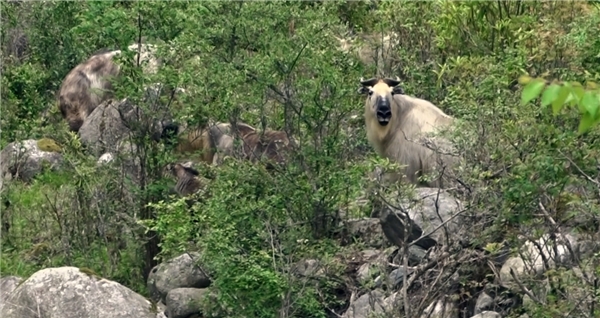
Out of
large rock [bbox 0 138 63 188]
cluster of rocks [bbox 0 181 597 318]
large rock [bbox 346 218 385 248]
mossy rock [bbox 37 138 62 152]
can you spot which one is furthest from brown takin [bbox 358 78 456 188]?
mossy rock [bbox 37 138 62 152]

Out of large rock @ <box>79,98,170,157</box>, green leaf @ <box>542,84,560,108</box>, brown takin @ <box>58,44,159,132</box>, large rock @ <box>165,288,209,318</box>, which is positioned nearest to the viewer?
green leaf @ <box>542,84,560,108</box>

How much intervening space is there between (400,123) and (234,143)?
151 cm

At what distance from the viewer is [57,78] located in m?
15.8

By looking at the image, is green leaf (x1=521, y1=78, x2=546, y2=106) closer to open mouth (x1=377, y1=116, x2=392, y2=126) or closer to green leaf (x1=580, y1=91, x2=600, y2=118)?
green leaf (x1=580, y1=91, x2=600, y2=118)

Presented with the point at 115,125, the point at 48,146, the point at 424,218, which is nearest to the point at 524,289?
the point at 424,218

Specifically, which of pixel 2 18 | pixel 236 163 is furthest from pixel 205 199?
pixel 2 18

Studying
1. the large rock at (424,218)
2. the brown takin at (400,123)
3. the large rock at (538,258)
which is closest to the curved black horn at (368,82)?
the brown takin at (400,123)

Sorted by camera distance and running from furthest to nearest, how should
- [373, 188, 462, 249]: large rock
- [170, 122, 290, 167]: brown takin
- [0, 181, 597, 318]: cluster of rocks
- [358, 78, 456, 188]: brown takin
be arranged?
[358, 78, 456, 188]: brown takin < [170, 122, 290, 167]: brown takin < [373, 188, 462, 249]: large rock < [0, 181, 597, 318]: cluster of rocks

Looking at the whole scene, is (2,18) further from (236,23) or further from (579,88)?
(579,88)

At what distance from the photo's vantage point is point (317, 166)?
994 centimetres

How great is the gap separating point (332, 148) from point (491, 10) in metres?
3.37

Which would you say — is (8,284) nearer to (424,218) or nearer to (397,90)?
(424,218)

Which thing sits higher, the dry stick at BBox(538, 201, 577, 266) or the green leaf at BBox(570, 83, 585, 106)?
the green leaf at BBox(570, 83, 585, 106)

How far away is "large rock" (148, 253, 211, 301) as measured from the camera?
9969mm
